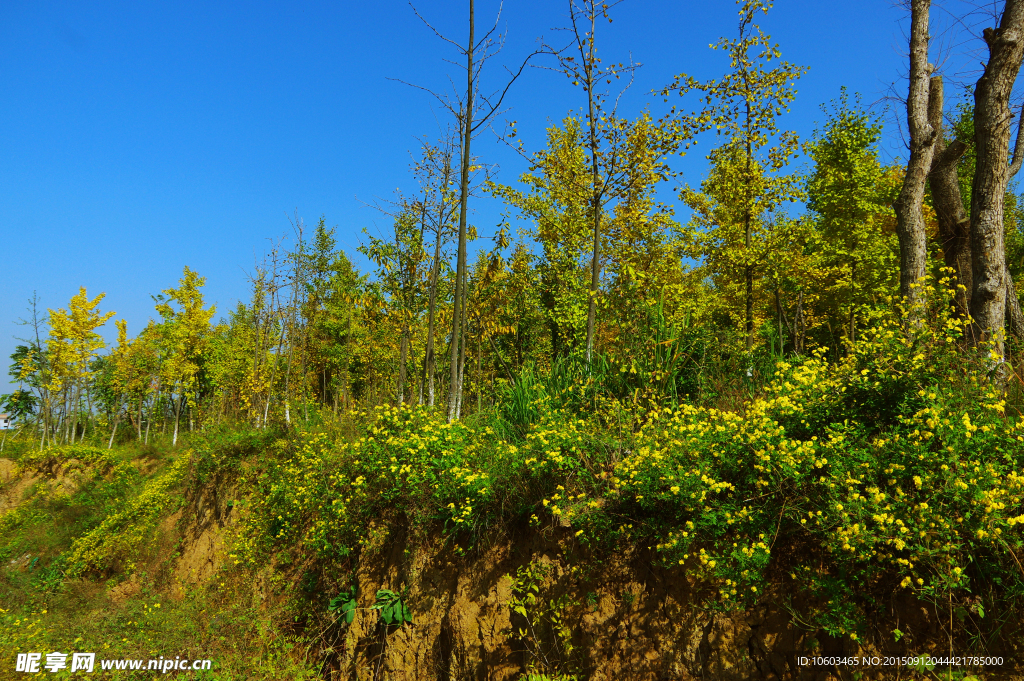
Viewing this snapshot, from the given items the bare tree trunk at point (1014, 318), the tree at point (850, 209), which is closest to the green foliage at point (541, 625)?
the bare tree trunk at point (1014, 318)

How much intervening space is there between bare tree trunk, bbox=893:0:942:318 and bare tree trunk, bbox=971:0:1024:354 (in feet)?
1.76

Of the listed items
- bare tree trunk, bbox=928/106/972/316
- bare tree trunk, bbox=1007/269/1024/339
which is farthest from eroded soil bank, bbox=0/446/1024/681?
bare tree trunk, bbox=928/106/972/316

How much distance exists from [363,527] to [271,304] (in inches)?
500

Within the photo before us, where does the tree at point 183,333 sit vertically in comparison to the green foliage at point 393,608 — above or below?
above

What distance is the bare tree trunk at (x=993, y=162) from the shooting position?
21.5 ft

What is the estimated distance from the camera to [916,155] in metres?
7.24

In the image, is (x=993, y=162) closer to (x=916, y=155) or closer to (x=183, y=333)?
(x=916, y=155)

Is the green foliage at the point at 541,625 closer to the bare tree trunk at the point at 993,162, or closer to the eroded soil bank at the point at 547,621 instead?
the eroded soil bank at the point at 547,621

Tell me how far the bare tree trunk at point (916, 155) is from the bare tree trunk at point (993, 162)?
0.54 m

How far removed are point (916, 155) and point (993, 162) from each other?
2.69ft

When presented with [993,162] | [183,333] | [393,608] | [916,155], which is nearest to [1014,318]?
[993,162]

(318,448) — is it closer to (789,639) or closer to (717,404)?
(717,404)

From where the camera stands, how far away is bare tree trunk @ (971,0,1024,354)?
6.54 meters

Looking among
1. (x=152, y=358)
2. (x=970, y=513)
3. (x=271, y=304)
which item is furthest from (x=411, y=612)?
(x=152, y=358)
